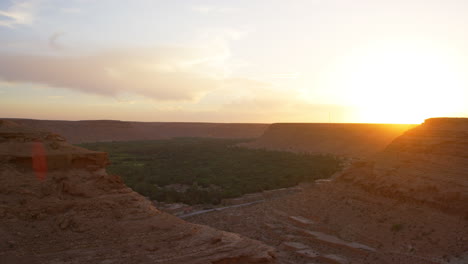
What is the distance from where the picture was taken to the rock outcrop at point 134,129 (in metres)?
84.2

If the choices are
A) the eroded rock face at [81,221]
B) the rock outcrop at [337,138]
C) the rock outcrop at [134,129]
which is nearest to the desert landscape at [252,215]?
the eroded rock face at [81,221]

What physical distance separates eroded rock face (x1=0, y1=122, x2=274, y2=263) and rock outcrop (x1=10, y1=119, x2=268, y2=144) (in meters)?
64.3

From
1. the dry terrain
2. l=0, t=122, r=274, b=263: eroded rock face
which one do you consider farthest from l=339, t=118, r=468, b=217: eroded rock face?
l=0, t=122, r=274, b=263: eroded rock face

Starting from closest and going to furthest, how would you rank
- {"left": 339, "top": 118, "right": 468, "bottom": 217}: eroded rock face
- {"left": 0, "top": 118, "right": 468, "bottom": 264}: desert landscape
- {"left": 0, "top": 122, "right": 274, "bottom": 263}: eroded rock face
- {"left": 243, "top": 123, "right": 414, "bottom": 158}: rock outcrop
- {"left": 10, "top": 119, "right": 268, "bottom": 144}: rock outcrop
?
{"left": 0, "top": 122, "right": 274, "bottom": 263}: eroded rock face
{"left": 0, "top": 118, "right": 468, "bottom": 264}: desert landscape
{"left": 339, "top": 118, "right": 468, "bottom": 217}: eroded rock face
{"left": 243, "top": 123, "right": 414, "bottom": 158}: rock outcrop
{"left": 10, "top": 119, "right": 268, "bottom": 144}: rock outcrop

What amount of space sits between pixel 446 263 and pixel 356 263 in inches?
82.5

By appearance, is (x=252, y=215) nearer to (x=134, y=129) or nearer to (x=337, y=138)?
(x=337, y=138)

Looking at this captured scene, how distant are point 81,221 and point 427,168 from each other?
10596 mm

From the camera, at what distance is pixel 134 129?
109m

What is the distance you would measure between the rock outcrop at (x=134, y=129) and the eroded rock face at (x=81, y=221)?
211 ft

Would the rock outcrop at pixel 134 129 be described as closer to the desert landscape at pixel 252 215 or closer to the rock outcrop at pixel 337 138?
the rock outcrop at pixel 337 138

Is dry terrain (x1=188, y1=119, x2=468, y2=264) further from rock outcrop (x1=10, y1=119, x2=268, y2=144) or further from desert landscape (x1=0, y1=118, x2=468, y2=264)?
rock outcrop (x1=10, y1=119, x2=268, y2=144)

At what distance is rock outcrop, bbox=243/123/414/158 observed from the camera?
4994 centimetres

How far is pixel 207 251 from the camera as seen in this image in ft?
24.3

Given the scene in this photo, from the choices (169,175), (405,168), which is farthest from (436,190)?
(169,175)
